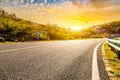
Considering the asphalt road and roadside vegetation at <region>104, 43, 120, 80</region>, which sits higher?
the asphalt road

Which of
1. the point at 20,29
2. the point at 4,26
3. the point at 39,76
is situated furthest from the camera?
the point at 20,29

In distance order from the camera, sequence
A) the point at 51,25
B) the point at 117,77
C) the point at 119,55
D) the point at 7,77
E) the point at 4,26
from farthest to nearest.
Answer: the point at 51,25
the point at 4,26
the point at 119,55
the point at 117,77
the point at 7,77

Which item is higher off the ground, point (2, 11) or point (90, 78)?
point (2, 11)

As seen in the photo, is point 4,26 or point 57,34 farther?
point 57,34

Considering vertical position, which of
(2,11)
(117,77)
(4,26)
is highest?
(2,11)

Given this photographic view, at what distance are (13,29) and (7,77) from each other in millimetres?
33726

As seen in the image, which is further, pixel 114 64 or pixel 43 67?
pixel 114 64

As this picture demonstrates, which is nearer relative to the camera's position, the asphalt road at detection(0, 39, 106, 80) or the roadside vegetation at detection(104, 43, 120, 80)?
the asphalt road at detection(0, 39, 106, 80)

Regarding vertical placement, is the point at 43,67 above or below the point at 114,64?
Answer: above

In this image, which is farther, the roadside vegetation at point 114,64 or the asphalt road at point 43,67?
the roadside vegetation at point 114,64

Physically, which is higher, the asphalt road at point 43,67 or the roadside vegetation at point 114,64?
the asphalt road at point 43,67

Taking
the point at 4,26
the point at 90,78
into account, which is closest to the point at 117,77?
the point at 90,78

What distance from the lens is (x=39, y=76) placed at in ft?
13.2

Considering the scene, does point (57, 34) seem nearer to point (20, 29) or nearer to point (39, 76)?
point (20, 29)
